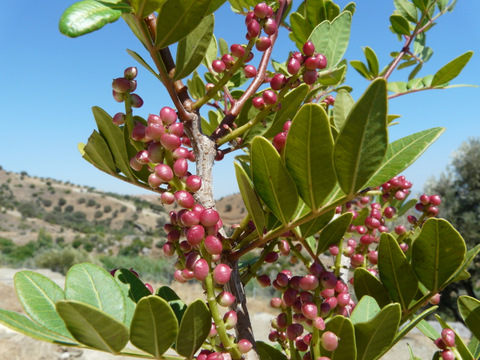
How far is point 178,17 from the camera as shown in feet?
1.68

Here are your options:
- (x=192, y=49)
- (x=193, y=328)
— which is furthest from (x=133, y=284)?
(x=192, y=49)

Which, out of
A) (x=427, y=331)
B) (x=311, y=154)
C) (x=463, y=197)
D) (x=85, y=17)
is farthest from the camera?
(x=463, y=197)

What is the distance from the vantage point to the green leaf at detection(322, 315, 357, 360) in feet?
1.83

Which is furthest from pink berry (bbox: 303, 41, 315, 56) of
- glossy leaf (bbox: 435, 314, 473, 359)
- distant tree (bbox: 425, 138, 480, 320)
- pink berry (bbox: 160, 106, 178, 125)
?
distant tree (bbox: 425, 138, 480, 320)

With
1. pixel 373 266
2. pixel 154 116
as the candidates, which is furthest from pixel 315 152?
pixel 373 266

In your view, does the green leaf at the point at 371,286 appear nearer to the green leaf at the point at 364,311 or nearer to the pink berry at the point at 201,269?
the green leaf at the point at 364,311

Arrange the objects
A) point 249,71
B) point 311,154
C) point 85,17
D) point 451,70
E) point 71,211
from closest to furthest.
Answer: point 85,17
point 311,154
point 249,71
point 451,70
point 71,211

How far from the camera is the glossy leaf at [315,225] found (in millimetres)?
684

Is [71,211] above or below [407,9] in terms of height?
above

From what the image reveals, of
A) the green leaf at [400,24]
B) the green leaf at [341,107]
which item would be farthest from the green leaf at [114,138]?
the green leaf at [400,24]

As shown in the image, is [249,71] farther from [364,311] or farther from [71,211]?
[71,211]

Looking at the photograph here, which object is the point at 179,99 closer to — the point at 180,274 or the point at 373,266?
the point at 180,274

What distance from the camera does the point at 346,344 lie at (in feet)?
1.87

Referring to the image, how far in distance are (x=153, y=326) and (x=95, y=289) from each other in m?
0.16
